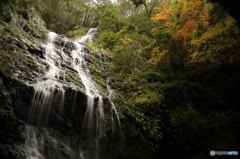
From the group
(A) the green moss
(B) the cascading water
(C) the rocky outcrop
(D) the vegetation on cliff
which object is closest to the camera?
(C) the rocky outcrop

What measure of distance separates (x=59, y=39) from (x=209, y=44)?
10685 mm

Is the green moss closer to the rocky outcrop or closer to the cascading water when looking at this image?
the rocky outcrop

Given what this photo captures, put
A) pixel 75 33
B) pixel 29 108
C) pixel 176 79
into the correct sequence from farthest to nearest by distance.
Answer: pixel 75 33
pixel 176 79
pixel 29 108

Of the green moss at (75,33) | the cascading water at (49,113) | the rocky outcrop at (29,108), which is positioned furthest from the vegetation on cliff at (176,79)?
the green moss at (75,33)

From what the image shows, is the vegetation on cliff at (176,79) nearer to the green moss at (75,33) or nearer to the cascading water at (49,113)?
the cascading water at (49,113)

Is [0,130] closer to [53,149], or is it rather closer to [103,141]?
[53,149]

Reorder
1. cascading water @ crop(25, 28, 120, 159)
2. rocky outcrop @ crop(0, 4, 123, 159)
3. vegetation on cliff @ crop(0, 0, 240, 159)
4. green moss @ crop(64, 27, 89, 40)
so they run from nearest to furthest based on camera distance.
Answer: rocky outcrop @ crop(0, 4, 123, 159), cascading water @ crop(25, 28, 120, 159), vegetation on cliff @ crop(0, 0, 240, 159), green moss @ crop(64, 27, 89, 40)

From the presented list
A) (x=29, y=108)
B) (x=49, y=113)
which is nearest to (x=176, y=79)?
(x=49, y=113)

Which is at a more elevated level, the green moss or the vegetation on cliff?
the green moss

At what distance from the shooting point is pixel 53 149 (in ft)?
16.5

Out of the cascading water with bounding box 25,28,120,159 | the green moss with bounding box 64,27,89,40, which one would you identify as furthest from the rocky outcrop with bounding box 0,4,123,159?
the green moss with bounding box 64,27,89,40

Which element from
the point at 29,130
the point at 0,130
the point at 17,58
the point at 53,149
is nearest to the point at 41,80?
the point at 17,58

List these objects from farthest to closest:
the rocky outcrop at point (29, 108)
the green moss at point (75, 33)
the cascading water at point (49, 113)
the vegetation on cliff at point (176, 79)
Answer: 1. the green moss at point (75, 33)
2. the vegetation on cliff at point (176, 79)
3. the cascading water at point (49, 113)
4. the rocky outcrop at point (29, 108)

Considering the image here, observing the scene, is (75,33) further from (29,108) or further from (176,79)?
(29,108)
